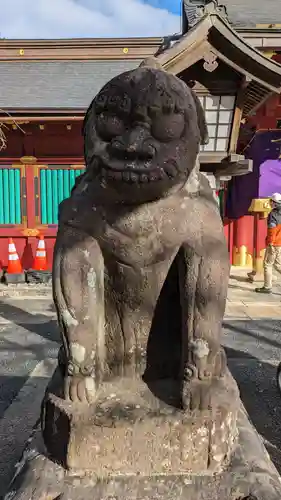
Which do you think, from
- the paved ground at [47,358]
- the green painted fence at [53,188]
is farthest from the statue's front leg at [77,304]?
the green painted fence at [53,188]

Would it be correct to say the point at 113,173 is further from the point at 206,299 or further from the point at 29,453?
the point at 29,453

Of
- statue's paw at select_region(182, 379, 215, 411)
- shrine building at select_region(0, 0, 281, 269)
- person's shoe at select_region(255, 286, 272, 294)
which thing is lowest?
person's shoe at select_region(255, 286, 272, 294)

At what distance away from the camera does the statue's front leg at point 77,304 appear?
1.31 metres

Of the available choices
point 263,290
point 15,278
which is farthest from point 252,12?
point 15,278

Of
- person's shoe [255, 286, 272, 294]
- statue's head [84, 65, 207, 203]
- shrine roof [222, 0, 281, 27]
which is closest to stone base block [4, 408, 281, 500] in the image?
statue's head [84, 65, 207, 203]

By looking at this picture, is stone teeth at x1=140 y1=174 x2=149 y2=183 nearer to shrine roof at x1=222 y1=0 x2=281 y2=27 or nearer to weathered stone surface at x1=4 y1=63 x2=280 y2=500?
weathered stone surface at x1=4 y1=63 x2=280 y2=500

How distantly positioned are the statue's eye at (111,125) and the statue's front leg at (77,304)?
1.01 feet

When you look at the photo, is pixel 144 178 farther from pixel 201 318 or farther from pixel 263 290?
pixel 263 290

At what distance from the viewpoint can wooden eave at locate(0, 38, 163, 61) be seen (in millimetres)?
8477

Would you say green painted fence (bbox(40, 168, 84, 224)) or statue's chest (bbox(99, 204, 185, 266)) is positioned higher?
green painted fence (bbox(40, 168, 84, 224))

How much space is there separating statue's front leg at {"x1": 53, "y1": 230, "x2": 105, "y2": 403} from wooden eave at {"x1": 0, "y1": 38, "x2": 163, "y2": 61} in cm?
803

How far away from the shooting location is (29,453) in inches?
53.8

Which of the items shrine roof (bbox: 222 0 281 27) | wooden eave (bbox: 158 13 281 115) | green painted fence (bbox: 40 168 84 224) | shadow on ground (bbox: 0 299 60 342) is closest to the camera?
shadow on ground (bbox: 0 299 60 342)

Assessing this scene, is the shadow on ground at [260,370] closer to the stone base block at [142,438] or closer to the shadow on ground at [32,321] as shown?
the stone base block at [142,438]
